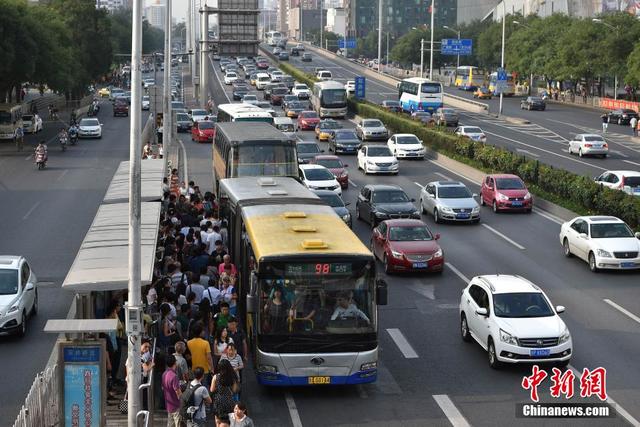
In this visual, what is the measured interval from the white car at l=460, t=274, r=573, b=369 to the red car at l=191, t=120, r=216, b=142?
165ft

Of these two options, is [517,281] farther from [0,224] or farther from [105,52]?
[105,52]

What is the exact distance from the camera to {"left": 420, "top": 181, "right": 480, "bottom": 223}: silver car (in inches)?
1515

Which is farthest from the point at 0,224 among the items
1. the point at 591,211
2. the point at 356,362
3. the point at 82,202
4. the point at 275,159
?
the point at 356,362

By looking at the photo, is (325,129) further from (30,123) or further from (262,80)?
(262,80)

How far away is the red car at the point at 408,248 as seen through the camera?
2964cm

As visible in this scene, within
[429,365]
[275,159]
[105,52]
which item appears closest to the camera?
[429,365]

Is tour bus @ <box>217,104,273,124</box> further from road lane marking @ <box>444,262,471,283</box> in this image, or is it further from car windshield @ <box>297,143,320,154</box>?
road lane marking @ <box>444,262,471,283</box>

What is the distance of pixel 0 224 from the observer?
3862 centimetres

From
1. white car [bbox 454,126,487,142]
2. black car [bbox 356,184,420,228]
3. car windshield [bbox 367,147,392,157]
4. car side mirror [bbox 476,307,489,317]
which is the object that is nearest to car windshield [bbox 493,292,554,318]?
car side mirror [bbox 476,307,489,317]

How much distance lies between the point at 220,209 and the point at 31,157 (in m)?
34.4

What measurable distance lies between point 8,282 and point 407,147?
38532mm

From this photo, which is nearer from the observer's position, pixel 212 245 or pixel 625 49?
pixel 212 245

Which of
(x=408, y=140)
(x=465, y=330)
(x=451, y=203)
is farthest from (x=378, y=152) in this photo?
(x=465, y=330)

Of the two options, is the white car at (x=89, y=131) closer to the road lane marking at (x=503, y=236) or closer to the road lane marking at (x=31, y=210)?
the road lane marking at (x=31, y=210)
